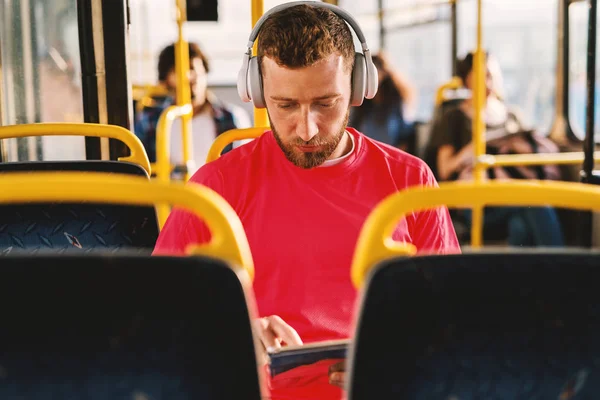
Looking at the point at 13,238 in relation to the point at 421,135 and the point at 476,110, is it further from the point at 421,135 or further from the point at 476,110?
the point at 421,135

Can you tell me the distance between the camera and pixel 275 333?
135cm

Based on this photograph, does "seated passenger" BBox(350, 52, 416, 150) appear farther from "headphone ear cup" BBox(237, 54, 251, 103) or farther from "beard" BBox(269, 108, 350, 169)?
"beard" BBox(269, 108, 350, 169)

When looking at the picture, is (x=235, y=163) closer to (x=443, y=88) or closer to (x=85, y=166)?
(x=85, y=166)

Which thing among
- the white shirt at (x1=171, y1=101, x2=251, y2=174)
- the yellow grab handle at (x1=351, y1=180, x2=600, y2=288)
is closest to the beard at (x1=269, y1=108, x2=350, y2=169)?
the yellow grab handle at (x1=351, y1=180, x2=600, y2=288)

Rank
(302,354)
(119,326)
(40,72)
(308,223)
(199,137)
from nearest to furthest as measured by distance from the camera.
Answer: (119,326) → (302,354) → (308,223) → (40,72) → (199,137)

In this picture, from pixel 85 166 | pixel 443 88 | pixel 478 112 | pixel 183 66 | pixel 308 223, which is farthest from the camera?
pixel 443 88

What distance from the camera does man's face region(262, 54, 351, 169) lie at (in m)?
1.51

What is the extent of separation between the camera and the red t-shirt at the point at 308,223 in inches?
56.7

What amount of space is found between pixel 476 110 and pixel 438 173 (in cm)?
103

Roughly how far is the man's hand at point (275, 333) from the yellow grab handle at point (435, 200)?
57 centimetres

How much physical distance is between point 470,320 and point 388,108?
14.3 feet

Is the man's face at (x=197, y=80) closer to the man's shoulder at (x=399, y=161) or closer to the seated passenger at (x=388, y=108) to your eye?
the seated passenger at (x=388, y=108)

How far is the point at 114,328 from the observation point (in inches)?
27.6

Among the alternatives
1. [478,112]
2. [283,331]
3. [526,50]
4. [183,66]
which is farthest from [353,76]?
[526,50]
